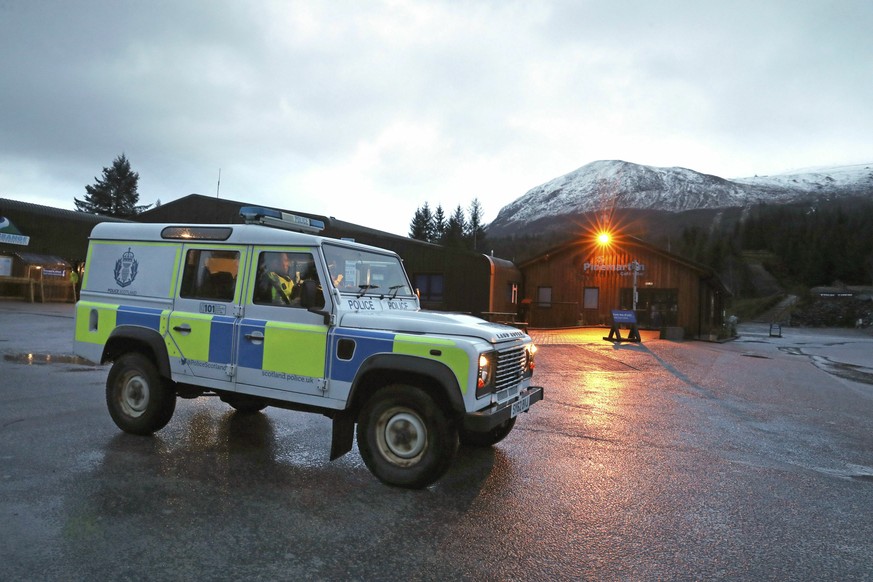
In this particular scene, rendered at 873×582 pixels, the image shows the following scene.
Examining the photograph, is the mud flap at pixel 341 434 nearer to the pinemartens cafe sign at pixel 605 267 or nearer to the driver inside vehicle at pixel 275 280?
the driver inside vehicle at pixel 275 280

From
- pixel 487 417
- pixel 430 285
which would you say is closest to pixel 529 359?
pixel 487 417

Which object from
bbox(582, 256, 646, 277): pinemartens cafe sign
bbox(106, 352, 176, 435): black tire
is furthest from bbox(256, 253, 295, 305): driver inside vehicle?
bbox(582, 256, 646, 277): pinemartens cafe sign

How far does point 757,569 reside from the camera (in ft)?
11.5

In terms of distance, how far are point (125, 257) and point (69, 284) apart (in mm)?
30127

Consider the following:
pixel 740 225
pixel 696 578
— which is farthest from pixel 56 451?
pixel 740 225

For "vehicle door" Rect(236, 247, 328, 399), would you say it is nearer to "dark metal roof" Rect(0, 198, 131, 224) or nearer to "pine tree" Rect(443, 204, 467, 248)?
"dark metal roof" Rect(0, 198, 131, 224)

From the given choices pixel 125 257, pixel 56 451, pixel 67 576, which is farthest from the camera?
pixel 125 257

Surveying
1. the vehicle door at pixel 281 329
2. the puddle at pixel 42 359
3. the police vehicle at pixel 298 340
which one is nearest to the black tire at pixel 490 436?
the police vehicle at pixel 298 340

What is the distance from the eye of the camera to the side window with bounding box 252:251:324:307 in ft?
17.3

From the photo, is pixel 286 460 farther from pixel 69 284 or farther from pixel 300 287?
pixel 69 284

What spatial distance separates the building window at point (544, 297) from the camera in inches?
1278

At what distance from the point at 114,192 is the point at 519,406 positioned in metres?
80.1

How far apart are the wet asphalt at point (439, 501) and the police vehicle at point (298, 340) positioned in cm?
52

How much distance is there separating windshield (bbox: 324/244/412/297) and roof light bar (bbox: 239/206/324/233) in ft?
2.77
